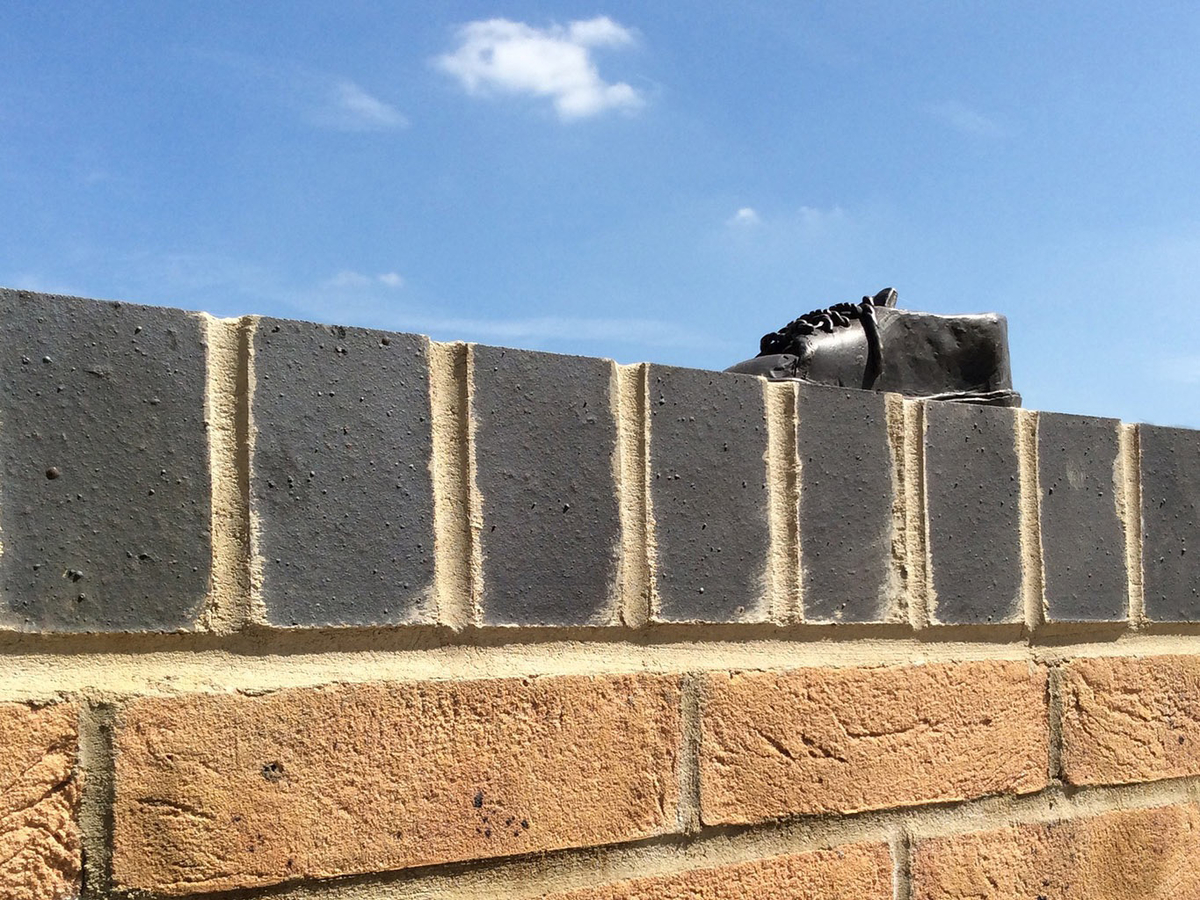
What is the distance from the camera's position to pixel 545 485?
1215 millimetres

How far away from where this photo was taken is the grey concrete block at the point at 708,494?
1.29 metres

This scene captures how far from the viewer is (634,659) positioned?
127 cm

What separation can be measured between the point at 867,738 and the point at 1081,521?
0.51 meters

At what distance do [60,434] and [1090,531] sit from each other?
1396 millimetres

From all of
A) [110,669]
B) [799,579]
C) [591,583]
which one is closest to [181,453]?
[110,669]

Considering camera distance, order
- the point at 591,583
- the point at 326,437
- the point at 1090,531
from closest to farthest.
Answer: the point at 326,437 < the point at 591,583 < the point at 1090,531

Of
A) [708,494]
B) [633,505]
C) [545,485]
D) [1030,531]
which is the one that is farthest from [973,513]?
[545,485]

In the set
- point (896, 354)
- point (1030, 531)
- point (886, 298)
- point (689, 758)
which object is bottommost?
point (689, 758)

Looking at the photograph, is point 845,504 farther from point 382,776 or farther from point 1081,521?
point 382,776

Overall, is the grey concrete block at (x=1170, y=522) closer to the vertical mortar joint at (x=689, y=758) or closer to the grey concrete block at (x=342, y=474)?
the vertical mortar joint at (x=689, y=758)

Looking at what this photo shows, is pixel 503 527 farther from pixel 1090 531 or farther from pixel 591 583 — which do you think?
pixel 1090 531

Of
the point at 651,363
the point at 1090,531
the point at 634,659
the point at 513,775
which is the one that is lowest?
the point at 513,775

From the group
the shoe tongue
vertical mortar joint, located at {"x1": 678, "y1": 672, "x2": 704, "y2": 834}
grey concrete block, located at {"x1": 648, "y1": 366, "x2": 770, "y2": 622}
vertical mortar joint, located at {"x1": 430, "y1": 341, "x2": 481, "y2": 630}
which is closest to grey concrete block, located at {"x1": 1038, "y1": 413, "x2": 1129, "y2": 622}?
the shoe tongue

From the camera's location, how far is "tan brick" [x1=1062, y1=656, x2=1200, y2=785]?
165 cm
